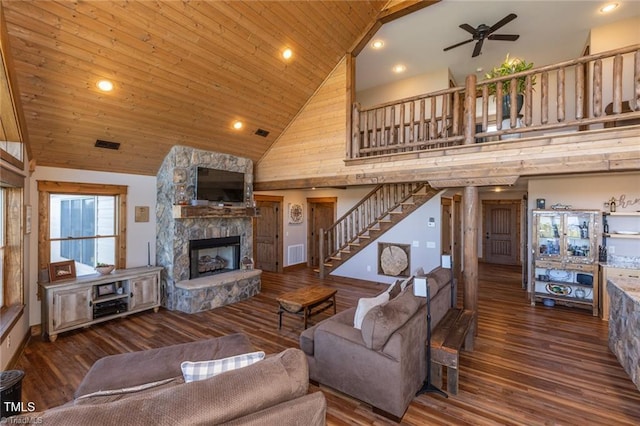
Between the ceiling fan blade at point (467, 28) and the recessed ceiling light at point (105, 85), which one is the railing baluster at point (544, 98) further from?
the recessed ceiling light at point (105, 85)

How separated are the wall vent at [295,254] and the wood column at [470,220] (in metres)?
5.58

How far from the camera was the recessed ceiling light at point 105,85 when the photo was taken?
3.57 meters

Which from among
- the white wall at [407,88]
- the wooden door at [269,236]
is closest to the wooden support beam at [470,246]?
the white wall at [407,88]

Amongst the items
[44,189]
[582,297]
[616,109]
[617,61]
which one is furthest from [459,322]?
[44,189]

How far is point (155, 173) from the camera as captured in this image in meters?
5.58

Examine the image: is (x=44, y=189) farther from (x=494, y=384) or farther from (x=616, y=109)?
(x=616, y=109)

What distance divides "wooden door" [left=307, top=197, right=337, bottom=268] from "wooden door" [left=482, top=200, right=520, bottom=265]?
5.38 metres

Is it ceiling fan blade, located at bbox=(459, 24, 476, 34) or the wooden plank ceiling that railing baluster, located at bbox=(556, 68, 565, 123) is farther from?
the wooden plank ceiling

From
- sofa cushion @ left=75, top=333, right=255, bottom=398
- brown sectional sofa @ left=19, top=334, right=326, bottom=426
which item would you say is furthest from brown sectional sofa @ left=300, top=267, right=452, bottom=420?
brown sectional sofa @ left=19, top=334, right=326, bottom=426

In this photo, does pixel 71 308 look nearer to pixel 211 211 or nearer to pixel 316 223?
pixel 211 211

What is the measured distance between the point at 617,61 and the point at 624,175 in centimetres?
299

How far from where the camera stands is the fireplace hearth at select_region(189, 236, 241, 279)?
566 centimetres

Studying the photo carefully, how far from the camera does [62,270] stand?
14.5 ft

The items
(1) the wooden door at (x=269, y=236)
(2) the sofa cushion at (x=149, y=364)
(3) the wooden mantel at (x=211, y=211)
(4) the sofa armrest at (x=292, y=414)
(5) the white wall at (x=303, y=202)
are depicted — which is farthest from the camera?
(1) the wooden door at (x=269, y=236)
